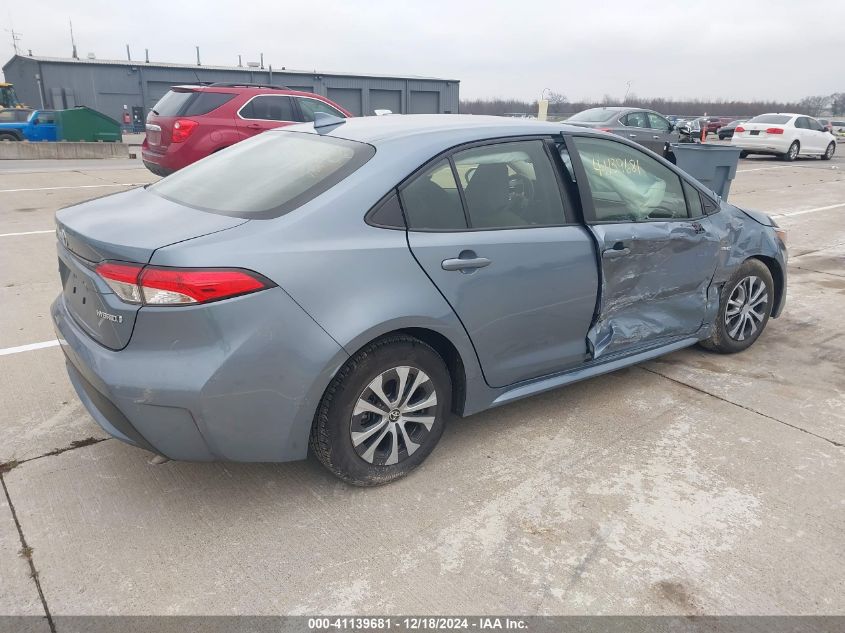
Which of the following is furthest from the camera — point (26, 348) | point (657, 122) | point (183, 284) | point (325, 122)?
point (657, 122)

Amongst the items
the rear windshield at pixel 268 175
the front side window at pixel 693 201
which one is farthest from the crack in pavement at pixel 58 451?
the front side window at pixel 693 201

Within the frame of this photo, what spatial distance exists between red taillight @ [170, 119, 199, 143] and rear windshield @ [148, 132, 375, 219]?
19.5ft

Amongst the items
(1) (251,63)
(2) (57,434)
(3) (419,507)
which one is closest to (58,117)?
(1) (251,63)

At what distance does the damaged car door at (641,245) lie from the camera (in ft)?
11.2

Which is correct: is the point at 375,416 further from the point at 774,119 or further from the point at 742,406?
the point at 774,119

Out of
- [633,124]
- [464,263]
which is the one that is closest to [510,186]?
[464,263]

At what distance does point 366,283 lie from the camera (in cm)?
255

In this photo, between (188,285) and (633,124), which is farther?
(633,124)

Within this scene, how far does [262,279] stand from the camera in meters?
2.34

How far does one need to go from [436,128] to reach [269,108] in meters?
7.52

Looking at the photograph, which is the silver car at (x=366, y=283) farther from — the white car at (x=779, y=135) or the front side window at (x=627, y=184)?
the white car at (x=779, y=135)

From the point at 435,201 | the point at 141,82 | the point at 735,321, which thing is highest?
the point at 141,82

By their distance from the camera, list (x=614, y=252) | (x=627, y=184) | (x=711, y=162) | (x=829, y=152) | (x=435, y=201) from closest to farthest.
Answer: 1. (x=435, y=201)
2. (x=614, y=252)
3. (x=627, y=184)
4. (x=711, y=162)
5. (x=829, y=152)

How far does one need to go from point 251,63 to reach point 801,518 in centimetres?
3699
